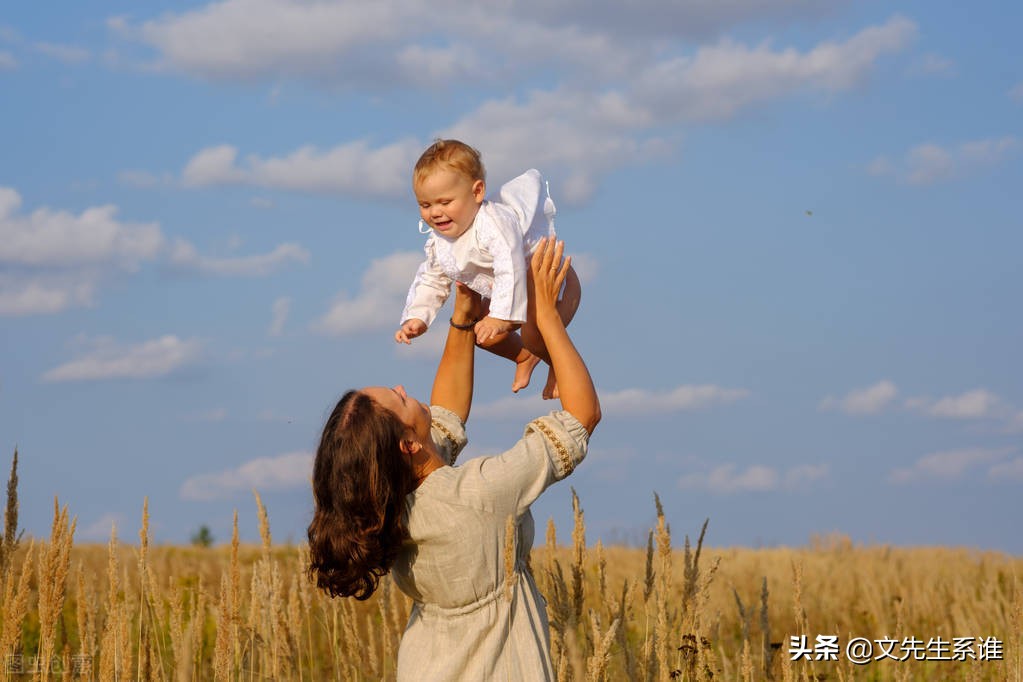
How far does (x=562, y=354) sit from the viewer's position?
271 centimetres

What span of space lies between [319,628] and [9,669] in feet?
22.1

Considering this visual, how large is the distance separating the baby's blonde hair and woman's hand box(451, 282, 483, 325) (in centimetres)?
40

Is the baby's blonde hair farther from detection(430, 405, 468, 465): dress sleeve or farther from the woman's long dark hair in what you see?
the woman's long dark hair

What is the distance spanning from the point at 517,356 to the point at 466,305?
0.31 m

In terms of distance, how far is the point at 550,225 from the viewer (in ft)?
12.5

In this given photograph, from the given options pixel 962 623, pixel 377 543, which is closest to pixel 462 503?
pixel 377 543

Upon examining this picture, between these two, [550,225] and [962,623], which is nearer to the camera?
[550,225]

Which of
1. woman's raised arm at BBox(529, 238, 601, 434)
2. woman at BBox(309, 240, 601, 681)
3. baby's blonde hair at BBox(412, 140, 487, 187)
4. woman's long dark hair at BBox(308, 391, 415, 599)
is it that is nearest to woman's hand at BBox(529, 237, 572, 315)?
woman's raised arm at BBox(529, 238, 601, 434)

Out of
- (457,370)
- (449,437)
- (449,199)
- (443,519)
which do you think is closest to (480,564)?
(443,519)

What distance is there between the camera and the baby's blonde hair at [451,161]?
3664 mm

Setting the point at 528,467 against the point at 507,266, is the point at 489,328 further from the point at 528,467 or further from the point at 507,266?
the point at 528,467

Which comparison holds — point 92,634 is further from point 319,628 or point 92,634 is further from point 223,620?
point 319,628

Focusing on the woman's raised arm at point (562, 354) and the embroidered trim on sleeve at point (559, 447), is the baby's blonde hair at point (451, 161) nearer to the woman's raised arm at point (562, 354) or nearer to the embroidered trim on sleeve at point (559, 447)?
the woman's raised arm at point (562, 354)

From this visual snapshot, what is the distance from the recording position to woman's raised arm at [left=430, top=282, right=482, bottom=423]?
316cm
